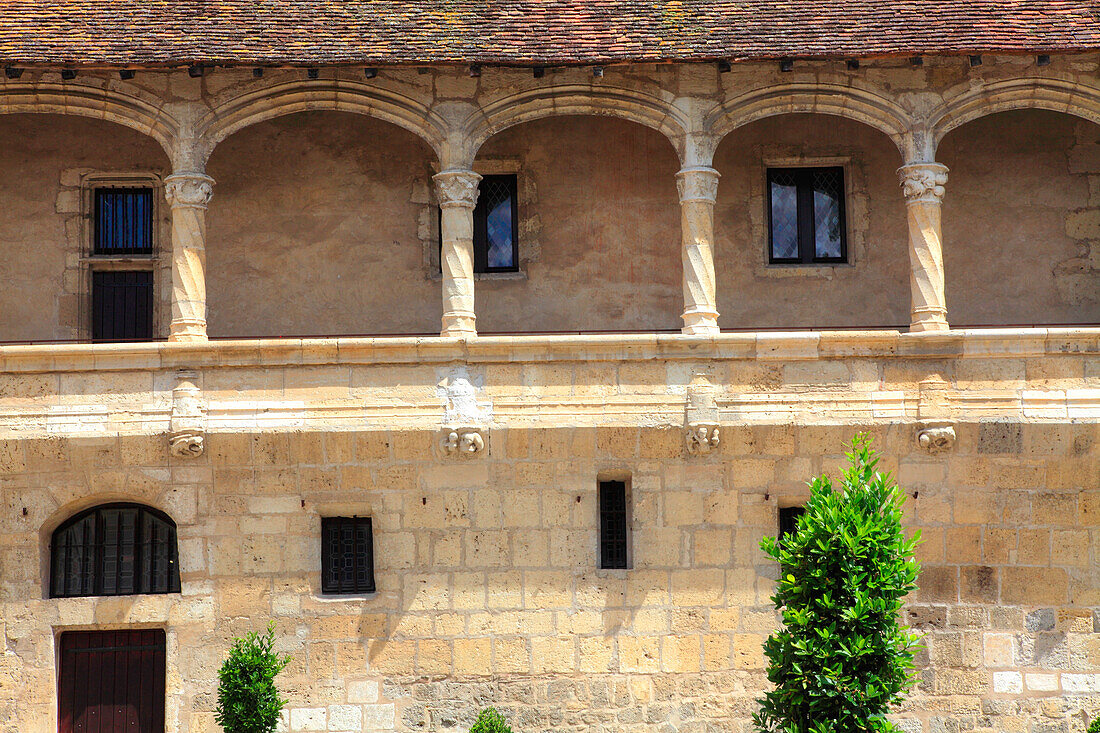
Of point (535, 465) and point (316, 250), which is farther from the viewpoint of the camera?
point (316, 250)

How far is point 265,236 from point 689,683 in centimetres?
620

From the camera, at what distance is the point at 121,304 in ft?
47.6

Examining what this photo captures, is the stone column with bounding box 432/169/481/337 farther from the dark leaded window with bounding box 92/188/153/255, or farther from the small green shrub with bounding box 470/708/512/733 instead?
the dark leaded window with bounding box 92/188/153/255

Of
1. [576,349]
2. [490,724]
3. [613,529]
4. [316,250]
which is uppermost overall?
[316,250]

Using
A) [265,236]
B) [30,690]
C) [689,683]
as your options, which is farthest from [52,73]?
[689,683]

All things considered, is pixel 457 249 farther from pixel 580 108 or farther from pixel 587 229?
pixel 587 229

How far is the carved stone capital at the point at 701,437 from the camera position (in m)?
12.6

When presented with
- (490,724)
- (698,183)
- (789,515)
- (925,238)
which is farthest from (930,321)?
(490,724)

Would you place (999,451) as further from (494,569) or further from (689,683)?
(494,569)

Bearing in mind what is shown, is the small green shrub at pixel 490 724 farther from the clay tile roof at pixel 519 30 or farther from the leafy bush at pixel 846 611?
the clay tile roof at pixel 519 30

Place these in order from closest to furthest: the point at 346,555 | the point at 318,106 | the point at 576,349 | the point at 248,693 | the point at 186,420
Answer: the point at 248,693 < the point at 186,420 < the point at 576,349 < the point at 346,555 < the point at 318,106

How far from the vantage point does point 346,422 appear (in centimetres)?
1260

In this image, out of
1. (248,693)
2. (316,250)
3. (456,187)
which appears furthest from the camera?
(316,250)

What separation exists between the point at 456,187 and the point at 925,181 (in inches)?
170
